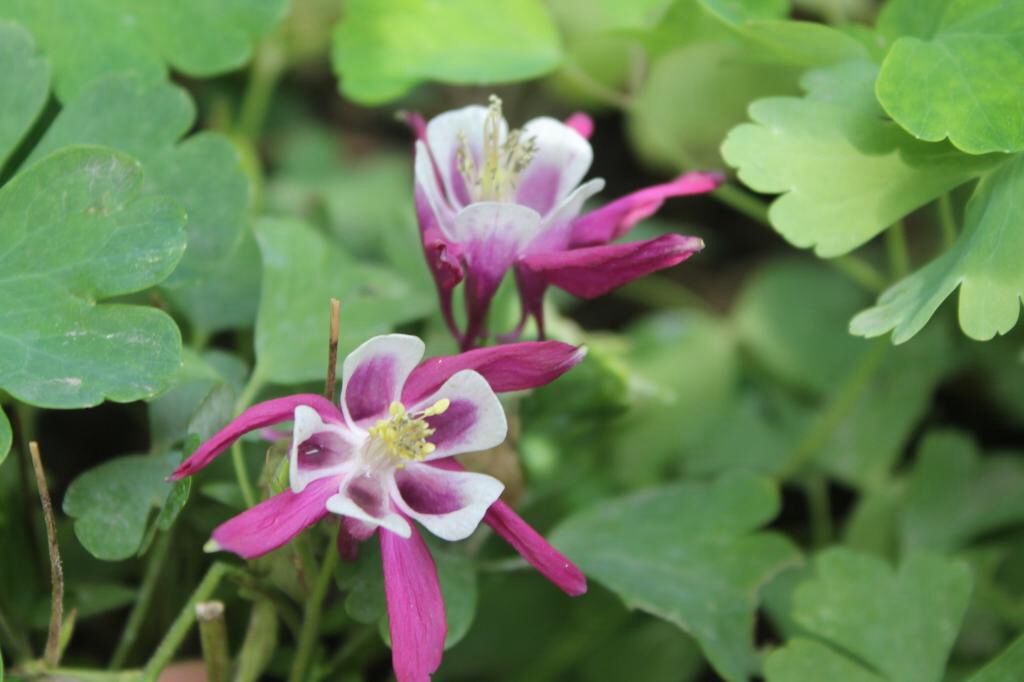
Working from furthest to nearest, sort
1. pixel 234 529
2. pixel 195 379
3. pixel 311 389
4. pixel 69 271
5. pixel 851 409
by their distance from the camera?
pixel 851 409
pixel 311 389
pixel 195 379
pixel 69 271
pixel 234 529

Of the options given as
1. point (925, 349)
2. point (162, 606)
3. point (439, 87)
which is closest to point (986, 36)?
point (925, 349)

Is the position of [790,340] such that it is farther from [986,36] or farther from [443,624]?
[443,624]

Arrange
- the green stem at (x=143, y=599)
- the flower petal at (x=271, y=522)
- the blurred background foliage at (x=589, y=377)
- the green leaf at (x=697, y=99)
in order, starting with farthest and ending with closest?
the green leaf at (x=697, y=99) < the green stem at (x=143, y=599) < the blurred background foliage at (x=589, y=377) < the flower petal at (x=271, y=522)

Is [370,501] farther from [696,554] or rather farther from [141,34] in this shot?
[141,34]

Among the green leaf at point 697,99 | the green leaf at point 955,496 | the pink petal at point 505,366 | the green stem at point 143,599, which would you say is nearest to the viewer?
the pink petal at point 505,366

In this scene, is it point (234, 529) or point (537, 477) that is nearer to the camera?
point (234, 529)

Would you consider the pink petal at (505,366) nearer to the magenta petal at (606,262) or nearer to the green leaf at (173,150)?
the magenta petal at (606,262)

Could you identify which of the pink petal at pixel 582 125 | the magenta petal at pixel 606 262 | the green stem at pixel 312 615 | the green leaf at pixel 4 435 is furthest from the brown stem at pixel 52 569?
the pink petal at pixel 582 125

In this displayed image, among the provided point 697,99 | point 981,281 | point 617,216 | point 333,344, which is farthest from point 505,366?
point 697,99
